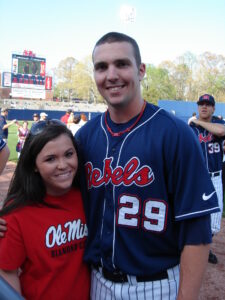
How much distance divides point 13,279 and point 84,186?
60cm

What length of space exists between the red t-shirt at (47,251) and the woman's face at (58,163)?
0.13 m

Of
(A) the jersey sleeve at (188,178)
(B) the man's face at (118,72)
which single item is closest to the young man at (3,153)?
(B) the man's face at (118,72)

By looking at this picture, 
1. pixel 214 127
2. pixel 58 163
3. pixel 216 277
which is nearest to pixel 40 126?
pixel 58 163

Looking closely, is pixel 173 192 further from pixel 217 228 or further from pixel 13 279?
pixel 217 228

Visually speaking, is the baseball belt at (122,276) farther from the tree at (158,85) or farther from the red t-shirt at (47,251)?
the tree at (158,85)

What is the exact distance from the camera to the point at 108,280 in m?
1.67

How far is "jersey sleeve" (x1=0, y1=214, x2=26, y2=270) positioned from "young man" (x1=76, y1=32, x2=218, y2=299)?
0.36 metres

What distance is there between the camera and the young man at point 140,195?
1446mm

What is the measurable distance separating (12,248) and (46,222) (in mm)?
211

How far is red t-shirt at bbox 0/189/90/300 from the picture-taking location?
1621mm

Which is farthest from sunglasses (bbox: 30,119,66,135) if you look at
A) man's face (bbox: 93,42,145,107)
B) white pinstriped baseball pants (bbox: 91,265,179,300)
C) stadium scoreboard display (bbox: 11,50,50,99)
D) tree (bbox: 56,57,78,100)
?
tree (bbox: 56,57,78,100)

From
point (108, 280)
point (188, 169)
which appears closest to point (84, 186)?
point (108, 280)

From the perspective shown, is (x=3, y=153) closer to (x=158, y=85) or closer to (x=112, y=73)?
(x=112, y=73)

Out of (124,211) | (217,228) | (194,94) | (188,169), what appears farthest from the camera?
(194,94)
